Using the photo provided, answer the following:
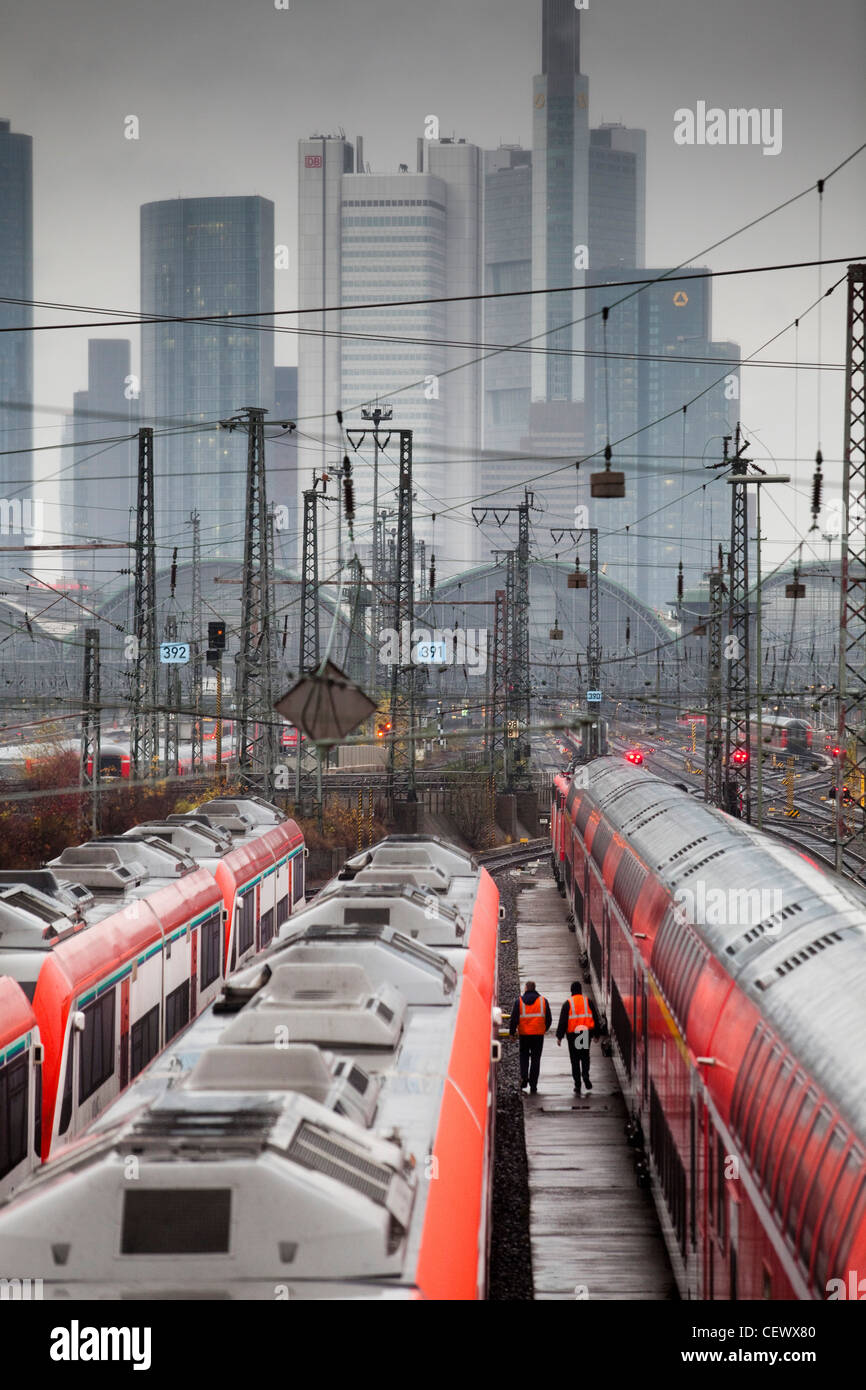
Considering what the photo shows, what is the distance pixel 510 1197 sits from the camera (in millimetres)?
12477

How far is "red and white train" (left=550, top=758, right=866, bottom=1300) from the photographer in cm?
590

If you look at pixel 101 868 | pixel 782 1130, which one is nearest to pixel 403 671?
pixel 101 868

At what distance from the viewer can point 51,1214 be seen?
5457mm

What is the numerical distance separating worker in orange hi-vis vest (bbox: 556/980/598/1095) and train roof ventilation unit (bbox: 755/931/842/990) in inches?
270

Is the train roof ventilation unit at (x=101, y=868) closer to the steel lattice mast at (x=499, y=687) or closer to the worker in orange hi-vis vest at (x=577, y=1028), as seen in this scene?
the worker in orange hi-vis vest at (x=577, y=1028)

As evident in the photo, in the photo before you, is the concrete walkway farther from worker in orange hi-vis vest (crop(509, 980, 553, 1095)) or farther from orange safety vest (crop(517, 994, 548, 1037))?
orange safety vest (crop(517, 994, 548, 1037))

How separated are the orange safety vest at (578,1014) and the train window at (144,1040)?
4745mm

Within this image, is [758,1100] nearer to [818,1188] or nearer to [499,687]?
[818,1188]

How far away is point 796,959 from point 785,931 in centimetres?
70

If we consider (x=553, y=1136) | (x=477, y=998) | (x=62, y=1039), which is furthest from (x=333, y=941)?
(x=553, y=1136)

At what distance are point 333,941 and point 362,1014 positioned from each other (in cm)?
236

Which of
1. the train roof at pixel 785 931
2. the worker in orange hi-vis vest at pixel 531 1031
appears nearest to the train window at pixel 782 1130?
the train roof at pixel 785 931
